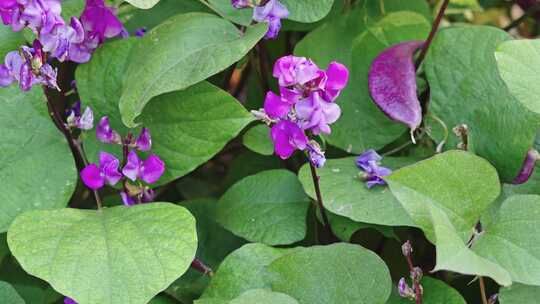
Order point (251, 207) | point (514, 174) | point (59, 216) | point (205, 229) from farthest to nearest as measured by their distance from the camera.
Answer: point (205, 229)
point (251, 207)
point (514, 174)
point (59, 216)

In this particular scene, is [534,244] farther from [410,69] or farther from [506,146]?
[410,69]

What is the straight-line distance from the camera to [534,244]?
3.15ft

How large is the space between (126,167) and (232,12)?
0.97 ft

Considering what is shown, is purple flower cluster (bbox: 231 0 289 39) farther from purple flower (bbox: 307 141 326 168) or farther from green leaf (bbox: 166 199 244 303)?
green leaf (bbox: 166 199 244 303)

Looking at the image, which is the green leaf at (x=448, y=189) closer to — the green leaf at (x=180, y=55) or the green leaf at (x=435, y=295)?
the green leaf at (x=435, y=295)

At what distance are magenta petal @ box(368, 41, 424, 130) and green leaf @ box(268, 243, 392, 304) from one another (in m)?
0.24

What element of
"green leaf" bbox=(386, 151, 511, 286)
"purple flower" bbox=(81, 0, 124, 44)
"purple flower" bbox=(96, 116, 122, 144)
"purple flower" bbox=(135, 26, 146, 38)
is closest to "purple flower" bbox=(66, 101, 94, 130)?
"purple flower" bbox=(96, 116, 122, 144)

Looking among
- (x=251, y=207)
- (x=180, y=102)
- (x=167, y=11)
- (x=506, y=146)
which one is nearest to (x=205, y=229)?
(x=251, y=207)

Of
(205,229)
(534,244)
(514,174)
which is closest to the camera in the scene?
(534,244)

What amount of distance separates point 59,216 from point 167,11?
20.8 inches

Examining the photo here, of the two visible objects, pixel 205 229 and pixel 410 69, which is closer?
pixel 410 69

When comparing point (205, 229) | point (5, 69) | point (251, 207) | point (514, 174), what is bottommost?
point (205, 229)

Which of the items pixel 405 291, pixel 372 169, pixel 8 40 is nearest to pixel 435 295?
pixel 405 291

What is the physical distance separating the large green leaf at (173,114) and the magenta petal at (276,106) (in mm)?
139
